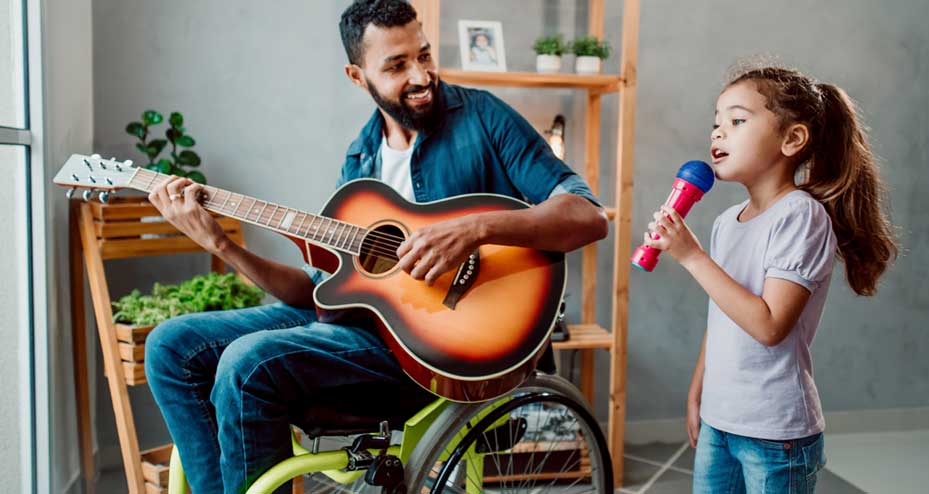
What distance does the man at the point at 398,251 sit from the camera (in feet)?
4.51

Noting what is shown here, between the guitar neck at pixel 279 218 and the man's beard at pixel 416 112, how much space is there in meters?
0.33

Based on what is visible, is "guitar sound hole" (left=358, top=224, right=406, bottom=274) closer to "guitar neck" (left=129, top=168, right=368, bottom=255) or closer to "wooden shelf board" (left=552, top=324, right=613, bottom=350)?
"guitar neck" (left=129, top=168, right=368, bottom=255)

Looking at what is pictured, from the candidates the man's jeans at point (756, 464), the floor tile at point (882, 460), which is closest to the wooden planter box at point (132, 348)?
the man's jeans at point (756, 464)

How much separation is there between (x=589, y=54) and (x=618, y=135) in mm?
283

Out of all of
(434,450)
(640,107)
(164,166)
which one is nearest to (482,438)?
(434,450)

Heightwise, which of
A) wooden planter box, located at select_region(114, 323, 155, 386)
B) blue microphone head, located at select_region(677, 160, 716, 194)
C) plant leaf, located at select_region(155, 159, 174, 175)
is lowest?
wooden planter box, located at select_region(114, 323, 155, 386)

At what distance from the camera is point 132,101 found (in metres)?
2.57

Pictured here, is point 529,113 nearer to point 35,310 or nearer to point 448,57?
point 448,57

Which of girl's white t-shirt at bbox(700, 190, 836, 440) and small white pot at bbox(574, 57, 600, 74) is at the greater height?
small white pot at bbox(574, 57, 600, 74)

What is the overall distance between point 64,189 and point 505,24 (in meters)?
1.51

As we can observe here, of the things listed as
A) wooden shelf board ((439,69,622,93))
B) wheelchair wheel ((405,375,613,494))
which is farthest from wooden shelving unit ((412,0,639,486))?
wheelchair wheel ((405,375,613,494))

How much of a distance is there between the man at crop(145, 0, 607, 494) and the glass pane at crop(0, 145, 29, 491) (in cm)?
58

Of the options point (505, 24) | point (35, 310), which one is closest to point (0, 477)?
point (35, 310)

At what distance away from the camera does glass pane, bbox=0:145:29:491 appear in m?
1.89
